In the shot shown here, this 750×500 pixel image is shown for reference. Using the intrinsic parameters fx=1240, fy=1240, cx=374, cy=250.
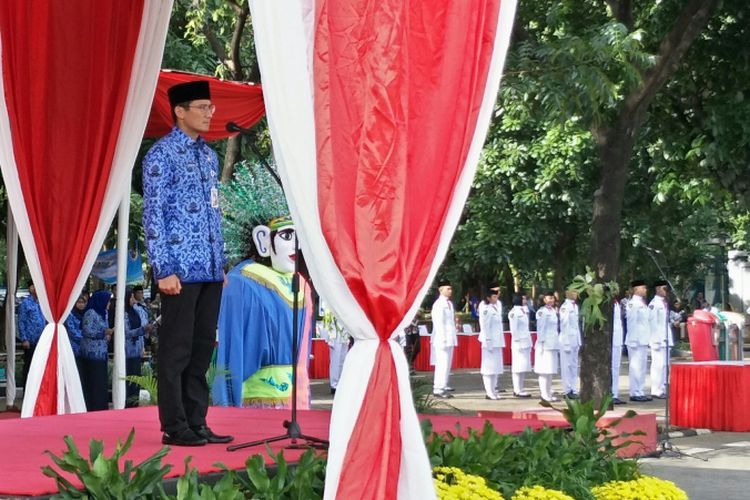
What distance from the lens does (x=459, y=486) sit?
20.1 feet

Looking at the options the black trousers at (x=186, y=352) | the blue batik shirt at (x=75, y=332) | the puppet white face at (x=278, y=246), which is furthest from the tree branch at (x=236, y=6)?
the black trousers at (x=186, y=352)

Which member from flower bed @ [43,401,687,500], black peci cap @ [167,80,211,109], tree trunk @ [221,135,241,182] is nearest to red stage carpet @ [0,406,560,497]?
flower bed @ [43,401,687,500]

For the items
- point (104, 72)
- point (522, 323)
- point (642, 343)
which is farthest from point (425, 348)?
point (104, 72)

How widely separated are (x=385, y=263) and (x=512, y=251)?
22710mm

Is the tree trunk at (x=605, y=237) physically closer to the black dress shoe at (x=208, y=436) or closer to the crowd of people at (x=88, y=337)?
the crowd of people at (x=88, y=337)

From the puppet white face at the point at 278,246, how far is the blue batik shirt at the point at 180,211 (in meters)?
1.93

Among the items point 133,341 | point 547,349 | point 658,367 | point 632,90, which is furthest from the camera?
point 547,349

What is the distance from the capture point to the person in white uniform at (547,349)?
2039 cm

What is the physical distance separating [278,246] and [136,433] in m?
1.83

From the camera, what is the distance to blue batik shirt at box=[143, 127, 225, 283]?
6.32 meters

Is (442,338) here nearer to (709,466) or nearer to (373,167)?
(709,466)

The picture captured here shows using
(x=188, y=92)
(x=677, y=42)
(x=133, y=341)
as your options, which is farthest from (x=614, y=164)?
(x=188, y=92)

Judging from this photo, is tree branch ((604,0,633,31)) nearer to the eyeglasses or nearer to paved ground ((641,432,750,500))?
paved ground ((641,432,750,500))

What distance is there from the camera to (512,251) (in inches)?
1102
